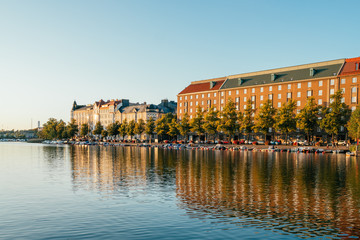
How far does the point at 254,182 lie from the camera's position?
3791 cm

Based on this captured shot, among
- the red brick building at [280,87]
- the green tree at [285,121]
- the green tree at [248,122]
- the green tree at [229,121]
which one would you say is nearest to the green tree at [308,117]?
the green tree at [285,121]

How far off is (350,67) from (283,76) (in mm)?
26147

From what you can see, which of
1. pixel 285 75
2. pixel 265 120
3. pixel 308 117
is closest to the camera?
pixel 308 117

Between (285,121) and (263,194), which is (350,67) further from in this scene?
(263,194)

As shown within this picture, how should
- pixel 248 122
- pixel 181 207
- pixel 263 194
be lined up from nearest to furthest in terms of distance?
pixel 181 207
pixel 263 194
pixel 248 122

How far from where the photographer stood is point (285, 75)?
436 ft

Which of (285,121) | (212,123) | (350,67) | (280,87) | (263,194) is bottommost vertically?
(263,194)

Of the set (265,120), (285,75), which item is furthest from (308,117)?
(285,75)

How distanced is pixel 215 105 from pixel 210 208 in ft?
435

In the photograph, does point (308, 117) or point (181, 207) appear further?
point (308, 117)

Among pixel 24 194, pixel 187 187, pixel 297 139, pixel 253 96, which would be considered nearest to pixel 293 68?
pixel 253 96

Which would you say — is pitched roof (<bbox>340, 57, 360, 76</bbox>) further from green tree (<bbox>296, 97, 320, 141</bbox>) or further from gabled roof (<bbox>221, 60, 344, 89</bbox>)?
green tree (<bbox>296, 97, 320, 141</bbox>)

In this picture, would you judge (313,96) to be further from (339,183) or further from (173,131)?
(339,183)

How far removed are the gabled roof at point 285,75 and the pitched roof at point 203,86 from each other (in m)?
4.61
